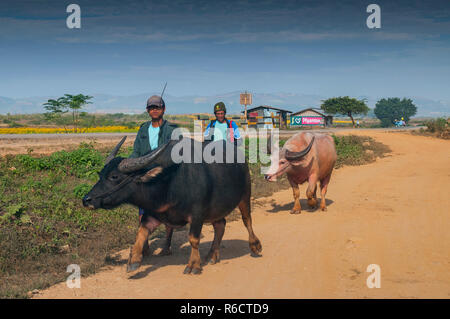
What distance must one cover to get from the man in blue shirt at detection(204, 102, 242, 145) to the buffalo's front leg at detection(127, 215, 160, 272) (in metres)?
2.20

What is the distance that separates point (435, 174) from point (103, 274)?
12.8 meters

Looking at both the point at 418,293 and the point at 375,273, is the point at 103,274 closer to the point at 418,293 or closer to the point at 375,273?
the point at 375,273

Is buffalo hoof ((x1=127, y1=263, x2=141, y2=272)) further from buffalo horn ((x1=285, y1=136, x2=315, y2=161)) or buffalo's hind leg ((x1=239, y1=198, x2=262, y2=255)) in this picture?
buffalo horn ((x1=285, y1=136, x2=315, y2=161))

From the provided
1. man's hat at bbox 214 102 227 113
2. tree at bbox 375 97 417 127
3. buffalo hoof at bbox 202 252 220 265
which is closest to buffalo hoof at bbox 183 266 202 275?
buffalo hoof at bbox 202 252 220 265

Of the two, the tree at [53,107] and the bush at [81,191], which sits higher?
the tree at [53,107]

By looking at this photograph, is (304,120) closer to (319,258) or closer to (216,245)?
(319,258)

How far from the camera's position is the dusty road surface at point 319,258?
4.98 meters

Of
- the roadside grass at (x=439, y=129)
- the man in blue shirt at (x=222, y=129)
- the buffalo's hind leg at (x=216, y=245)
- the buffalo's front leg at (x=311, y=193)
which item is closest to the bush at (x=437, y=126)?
the roadside grass at (x=439, y=129)

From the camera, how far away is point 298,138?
34.6 feet

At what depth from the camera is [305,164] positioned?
9.95m

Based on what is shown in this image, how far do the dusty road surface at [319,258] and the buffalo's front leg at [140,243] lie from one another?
224 millimetres

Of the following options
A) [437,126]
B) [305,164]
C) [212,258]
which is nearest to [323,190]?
[305,164]

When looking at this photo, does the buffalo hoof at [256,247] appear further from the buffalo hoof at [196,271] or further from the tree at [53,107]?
the tree at [53,107]
